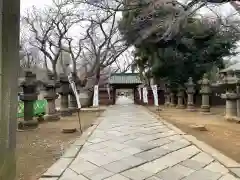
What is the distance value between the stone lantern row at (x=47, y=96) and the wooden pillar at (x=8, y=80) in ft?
24.9

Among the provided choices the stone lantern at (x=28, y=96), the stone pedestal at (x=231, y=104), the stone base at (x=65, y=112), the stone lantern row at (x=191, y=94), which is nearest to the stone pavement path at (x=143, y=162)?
the stone lantern at (x=28, y=96)

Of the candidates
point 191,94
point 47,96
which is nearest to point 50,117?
point 47,96

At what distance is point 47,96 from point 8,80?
36.0 feet

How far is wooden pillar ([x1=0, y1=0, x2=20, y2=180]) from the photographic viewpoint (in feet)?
5.95

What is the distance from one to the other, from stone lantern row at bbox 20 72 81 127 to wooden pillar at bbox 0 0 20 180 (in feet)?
24.9

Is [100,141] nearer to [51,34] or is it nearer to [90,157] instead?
[90,157]

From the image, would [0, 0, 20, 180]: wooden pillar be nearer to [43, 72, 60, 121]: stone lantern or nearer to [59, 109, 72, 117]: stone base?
[43, 72, 60, 121]: stone lantern

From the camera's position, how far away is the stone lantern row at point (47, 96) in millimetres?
9265

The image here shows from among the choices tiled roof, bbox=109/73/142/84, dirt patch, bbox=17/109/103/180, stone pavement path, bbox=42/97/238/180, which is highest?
tiled roof, bbox=109/73/142/84

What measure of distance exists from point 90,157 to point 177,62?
19.5 meters

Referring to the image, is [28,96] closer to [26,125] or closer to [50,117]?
[26,125]

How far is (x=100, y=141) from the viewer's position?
613 cm

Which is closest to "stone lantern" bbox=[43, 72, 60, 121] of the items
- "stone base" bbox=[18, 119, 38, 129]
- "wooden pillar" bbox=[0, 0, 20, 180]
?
"stone base" bbox=[18, 119, 38, 129]

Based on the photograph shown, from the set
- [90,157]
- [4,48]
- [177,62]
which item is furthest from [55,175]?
[177,62]
